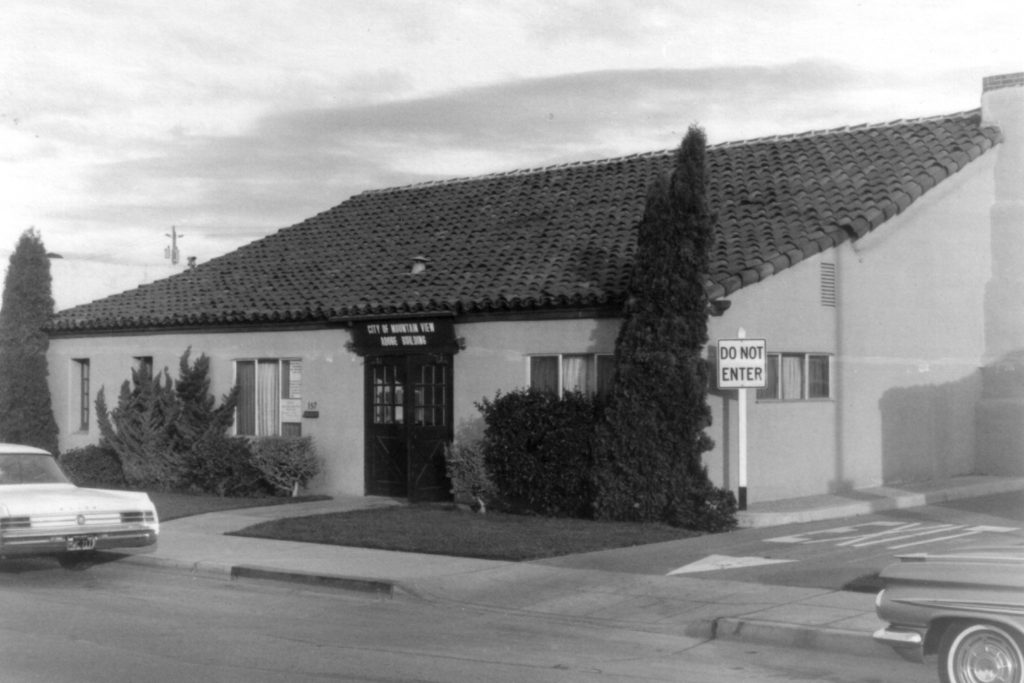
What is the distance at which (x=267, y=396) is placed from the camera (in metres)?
23.2

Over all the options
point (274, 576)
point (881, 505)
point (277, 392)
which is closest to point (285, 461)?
point (277, 392)

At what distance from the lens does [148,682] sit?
330 inches

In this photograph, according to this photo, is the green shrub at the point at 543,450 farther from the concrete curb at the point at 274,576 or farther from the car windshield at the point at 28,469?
the car windshield at the point at 28,469

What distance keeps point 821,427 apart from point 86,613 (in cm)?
1202

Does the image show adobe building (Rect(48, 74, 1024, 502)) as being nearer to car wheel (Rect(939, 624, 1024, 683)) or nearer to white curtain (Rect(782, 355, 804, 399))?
white curtain (Rect(782, 355, 804, 399))

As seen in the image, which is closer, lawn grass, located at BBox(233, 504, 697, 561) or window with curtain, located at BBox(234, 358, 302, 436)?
lawn grass, located at BBox(233, 504, 697, 561)

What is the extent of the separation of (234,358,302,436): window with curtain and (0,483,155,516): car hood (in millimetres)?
7938

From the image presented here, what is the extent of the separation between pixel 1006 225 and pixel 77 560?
17.2 meters

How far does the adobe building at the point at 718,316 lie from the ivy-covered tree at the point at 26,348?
1.65 feet

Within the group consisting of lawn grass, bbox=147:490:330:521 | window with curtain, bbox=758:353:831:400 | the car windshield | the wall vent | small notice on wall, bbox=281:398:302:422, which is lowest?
lawn grass, bbox=147:490:330:521

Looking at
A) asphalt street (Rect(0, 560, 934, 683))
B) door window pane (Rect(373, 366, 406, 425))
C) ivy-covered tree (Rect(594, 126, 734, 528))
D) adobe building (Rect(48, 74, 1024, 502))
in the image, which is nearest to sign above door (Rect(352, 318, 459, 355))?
adobe building (Rect(48, 74, 1024, 502))

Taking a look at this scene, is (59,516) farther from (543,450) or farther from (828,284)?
(828,284)

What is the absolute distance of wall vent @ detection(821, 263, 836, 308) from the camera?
19.9 meters

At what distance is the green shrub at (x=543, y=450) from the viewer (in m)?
17.8
